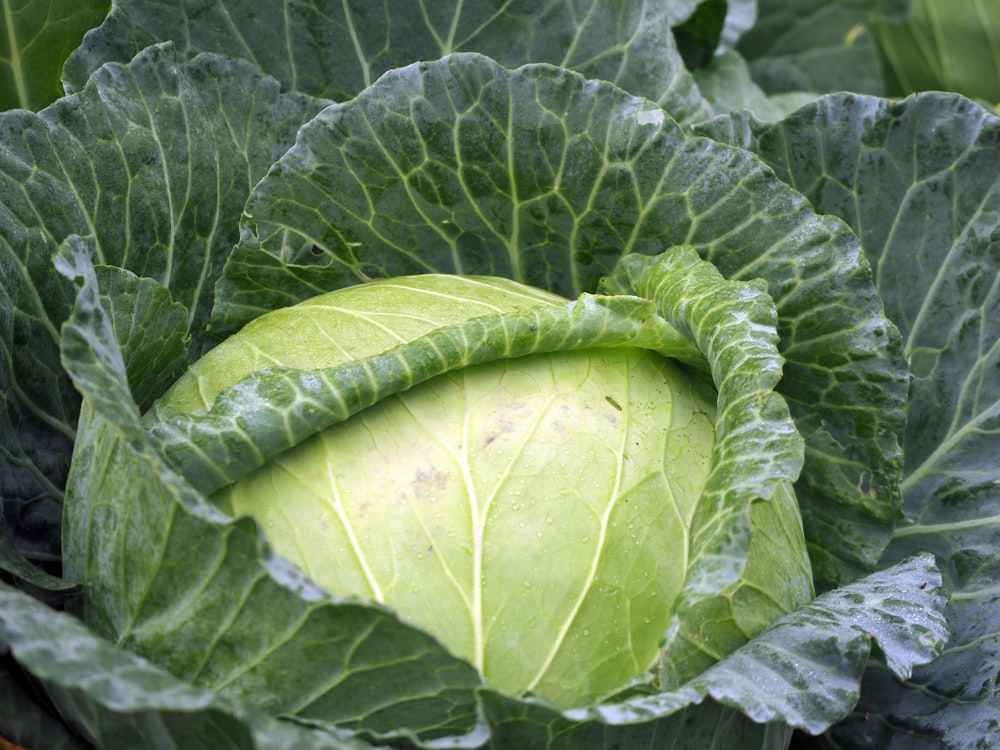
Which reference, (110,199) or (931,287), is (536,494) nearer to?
(110,199)

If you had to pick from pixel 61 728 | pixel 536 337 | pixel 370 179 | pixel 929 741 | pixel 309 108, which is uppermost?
pixel 309 108

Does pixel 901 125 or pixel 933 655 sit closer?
pixel 933 655

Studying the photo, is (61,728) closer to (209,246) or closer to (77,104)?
(209,246)

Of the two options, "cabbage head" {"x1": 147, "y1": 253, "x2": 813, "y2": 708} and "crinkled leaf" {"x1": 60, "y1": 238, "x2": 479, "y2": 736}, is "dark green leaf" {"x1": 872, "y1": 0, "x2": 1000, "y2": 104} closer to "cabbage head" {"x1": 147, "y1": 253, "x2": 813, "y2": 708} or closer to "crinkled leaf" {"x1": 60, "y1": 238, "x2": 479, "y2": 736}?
"cabbage head" {"x1": 147, "y1": 253, "x2": 813, "y2": 708}

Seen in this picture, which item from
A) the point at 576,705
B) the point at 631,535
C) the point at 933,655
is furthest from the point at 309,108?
the point at 933,655

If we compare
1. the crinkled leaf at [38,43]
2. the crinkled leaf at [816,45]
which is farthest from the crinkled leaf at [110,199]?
the crinkled leaf at [816,45]

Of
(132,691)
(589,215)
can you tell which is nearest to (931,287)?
(589,215)
